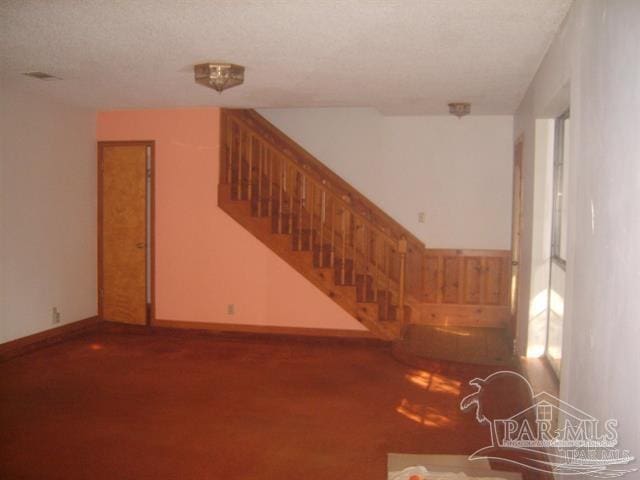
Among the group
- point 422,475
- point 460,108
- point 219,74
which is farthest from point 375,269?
point 422,475

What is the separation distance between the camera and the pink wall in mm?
6887

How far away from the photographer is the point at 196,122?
22.9 ft

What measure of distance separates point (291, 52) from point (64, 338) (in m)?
4.21

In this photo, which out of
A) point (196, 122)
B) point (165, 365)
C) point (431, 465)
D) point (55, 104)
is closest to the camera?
point (431, 465)

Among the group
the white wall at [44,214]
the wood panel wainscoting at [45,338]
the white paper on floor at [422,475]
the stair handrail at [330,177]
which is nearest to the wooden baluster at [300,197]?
the stair handrail at [330,177]

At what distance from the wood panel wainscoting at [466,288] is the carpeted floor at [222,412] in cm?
113

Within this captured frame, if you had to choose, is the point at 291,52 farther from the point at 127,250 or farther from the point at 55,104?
the point at 127,250

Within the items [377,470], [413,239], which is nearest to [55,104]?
[413,239]

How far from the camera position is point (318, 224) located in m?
7.12

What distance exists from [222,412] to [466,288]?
148 inches

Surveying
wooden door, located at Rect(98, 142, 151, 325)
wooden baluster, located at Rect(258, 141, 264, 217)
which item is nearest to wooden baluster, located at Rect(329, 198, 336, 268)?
wooden baluster, located at Rect(258, 141, 264, 217)

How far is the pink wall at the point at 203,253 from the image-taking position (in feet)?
22.6

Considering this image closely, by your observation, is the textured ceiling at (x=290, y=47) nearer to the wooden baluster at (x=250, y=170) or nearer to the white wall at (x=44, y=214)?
the white wall at (x=44, y=214)

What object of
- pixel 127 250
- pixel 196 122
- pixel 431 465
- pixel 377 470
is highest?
pixel 196 122
